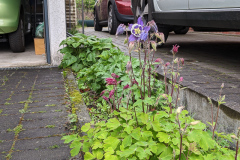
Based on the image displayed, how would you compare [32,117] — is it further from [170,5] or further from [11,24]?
[11,24]

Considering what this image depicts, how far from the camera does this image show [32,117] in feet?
9.12

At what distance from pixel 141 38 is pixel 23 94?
217cm

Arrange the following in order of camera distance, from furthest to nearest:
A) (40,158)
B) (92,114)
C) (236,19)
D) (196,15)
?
1. (196,15)
2. (236,19)
3. (92,114)
4. (40,158)

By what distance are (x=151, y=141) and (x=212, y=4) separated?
8.64 ft

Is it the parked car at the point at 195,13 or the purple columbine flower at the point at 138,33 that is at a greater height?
the parked car at the point at 195,13

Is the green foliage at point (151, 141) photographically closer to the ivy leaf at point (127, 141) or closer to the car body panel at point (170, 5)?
the ivy leaf at point (127, 141)

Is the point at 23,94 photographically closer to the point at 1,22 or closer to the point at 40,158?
the point at 40,158

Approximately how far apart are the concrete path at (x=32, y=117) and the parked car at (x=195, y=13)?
2039 mm

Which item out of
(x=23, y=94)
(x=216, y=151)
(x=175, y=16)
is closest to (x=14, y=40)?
(x=23, y=94)

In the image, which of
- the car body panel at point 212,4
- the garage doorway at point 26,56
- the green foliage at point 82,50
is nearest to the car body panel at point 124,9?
the garage doorway at point 26,56

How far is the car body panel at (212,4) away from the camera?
11.0 feet

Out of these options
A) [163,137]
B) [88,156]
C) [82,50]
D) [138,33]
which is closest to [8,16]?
[82,50]

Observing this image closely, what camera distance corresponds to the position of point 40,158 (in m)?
2.05

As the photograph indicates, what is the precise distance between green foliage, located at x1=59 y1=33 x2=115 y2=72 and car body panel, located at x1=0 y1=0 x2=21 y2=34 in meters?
1.73
